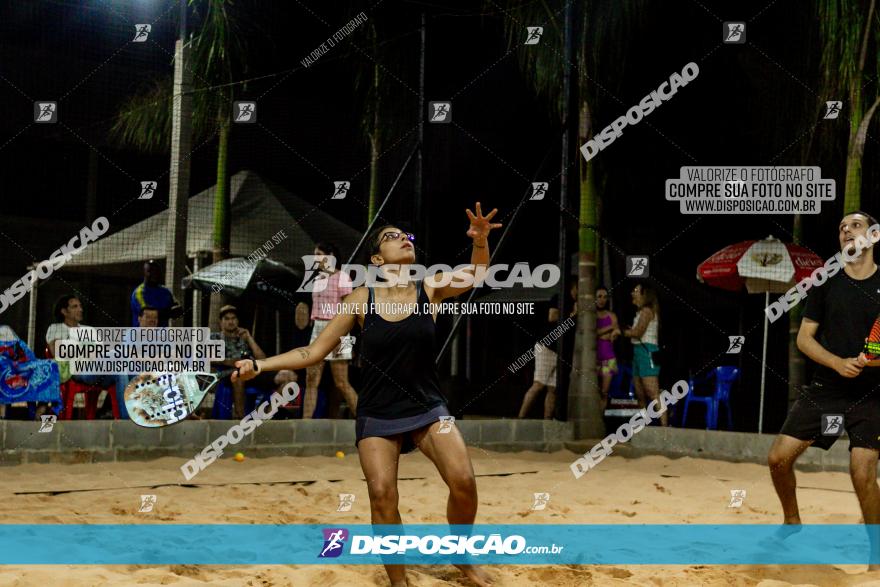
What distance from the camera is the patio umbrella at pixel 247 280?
10609mm

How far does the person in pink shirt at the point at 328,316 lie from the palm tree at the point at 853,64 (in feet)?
17.5

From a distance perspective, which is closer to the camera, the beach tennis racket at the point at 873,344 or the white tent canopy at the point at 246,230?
the beach tennis racket at the point at 873,344

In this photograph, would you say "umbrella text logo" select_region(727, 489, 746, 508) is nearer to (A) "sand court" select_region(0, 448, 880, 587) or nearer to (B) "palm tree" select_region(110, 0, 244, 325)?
(A) "sand court" select_region(0, 448, 880, 587)

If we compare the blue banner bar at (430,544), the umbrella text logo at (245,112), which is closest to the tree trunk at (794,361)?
the blue banner bar at (430,544)

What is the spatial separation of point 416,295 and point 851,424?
7.91ft

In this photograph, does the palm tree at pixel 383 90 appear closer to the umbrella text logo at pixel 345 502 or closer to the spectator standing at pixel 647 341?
the spectator standing at pixel 647 341

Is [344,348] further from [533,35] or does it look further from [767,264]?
[767,264]

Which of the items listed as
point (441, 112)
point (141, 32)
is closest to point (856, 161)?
point (441, 112)

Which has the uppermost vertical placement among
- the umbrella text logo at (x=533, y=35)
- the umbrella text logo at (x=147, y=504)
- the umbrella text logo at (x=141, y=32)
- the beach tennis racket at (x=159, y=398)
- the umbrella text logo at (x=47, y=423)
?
the umbrella text logo at (x=533, y=35)

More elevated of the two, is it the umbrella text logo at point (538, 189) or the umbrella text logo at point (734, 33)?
the umbrella text logo at point (734, 33)

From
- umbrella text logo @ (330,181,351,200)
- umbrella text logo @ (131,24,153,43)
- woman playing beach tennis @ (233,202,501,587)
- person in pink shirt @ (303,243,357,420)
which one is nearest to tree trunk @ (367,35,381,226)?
umbrella text logo @ (330,181,351,200)

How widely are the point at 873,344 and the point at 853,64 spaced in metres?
5.72

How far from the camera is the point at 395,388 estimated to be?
443 centimetres

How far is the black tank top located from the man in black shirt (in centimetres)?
216
